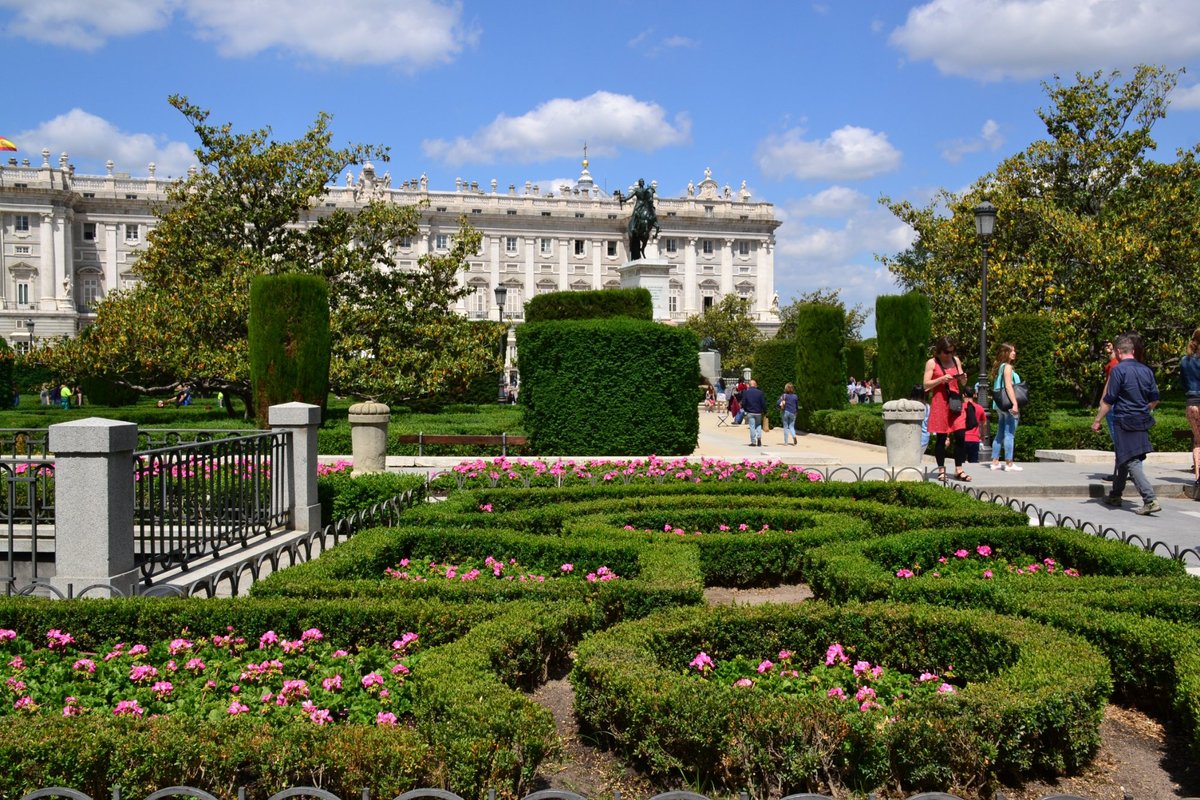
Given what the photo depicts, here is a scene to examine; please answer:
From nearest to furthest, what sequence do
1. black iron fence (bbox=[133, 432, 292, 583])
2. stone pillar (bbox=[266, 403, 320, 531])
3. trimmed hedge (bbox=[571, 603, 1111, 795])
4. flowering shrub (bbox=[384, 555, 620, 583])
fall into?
trimmed hedge (bbox=[571, 603, 1111, 795]) < black iron fence (bbox=[133, 432, 292, 583]) < flowering shrub (bbox=[384, 555, 620, 583]) < stone pillar (bbox=[266, 403, 320, 531])

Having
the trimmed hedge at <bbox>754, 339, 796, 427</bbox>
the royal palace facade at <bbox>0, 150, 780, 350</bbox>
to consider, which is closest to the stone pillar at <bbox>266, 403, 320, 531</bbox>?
the trimmed hedge at <bbox>754, 339, 796, 427</bbox>

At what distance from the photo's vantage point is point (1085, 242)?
23.5m

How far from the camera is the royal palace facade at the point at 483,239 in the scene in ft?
238

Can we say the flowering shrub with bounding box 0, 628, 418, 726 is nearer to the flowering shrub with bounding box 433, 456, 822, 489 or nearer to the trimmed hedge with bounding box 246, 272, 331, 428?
the flowering shrub with bounding box 433, 456, 822, 489

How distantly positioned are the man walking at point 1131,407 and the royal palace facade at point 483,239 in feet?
200

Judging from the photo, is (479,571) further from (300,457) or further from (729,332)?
(729,332)

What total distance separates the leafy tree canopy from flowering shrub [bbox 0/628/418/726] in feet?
69.9

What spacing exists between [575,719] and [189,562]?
3.55 meters

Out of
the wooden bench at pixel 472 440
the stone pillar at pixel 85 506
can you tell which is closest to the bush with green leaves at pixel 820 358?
the wooden bench at pixel 472 440

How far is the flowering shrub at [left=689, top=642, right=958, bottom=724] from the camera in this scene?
440 centimetres

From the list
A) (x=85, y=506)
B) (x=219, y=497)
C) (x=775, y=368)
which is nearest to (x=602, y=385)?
(x=219, y=497)

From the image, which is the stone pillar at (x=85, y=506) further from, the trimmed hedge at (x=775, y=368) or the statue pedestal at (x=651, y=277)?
the trimmed hedge at (x=775, y=368)

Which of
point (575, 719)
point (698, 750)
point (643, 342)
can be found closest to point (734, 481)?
point (643, 342)

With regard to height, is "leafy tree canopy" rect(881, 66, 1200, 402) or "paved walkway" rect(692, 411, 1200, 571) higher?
"leafy tree canopy" rect(881, 66, 1200, 402)
